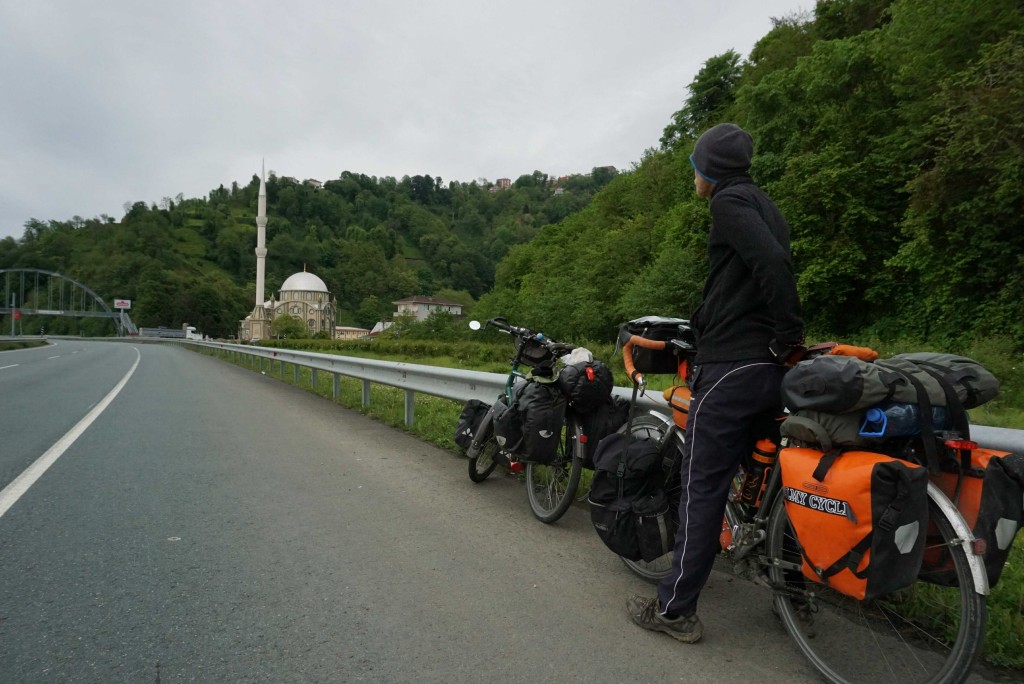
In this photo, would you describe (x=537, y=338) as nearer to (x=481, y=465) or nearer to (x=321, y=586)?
(x=481, y=465)

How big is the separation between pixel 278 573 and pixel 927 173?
81.8 ft

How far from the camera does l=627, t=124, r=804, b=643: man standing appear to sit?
2578mm

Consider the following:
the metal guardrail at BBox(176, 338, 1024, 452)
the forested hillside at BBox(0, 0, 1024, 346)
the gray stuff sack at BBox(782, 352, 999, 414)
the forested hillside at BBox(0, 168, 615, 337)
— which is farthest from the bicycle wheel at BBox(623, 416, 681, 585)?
the forested hillside at BBox(0, 168, 615, 337)

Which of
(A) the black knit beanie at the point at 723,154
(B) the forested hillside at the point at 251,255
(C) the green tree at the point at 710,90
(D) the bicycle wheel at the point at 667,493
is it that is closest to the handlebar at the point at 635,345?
(D) the bicycle wheel at the point at 667,493

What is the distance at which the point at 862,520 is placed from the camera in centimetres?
206

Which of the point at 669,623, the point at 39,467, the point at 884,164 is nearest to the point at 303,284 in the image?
the point at 884,164

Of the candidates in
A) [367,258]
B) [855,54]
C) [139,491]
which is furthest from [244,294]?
[139,491]

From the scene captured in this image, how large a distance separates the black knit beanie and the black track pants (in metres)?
0.81

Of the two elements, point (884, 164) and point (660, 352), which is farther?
point (884, 164)

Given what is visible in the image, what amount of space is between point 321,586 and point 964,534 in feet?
8.80

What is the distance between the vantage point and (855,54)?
1145 inches

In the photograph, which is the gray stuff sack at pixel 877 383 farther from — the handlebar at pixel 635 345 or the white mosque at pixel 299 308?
the white mosque at pixel 299 308

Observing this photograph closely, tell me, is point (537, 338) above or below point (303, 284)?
below

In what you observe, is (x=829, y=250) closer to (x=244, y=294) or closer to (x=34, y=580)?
(x=34, y=580)
